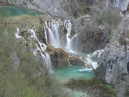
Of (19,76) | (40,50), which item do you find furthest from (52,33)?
(19,76)

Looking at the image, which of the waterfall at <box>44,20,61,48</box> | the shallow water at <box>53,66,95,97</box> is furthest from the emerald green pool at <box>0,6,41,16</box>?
the shallow water at <box>53,66,95,97</box>

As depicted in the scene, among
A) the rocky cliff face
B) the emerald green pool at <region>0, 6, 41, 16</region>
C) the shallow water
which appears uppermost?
the emerald green pool at <region>0, 6, 41, 16</region>

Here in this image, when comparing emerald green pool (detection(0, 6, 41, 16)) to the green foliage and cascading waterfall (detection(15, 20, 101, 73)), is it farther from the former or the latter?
the green foliage

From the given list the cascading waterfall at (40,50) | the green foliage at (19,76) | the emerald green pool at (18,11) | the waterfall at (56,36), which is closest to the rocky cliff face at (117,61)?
the cascading waterfall at (40,50)

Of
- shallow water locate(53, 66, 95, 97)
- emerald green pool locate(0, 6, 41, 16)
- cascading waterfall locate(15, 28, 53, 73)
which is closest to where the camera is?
shallow water locate(53, 66, 95, 97)

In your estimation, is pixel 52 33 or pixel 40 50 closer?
pixel 40 50

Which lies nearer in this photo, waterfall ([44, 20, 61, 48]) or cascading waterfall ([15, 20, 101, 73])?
cascading waterfall ([15, 20, 101, 73])

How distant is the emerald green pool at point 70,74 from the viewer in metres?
40.4

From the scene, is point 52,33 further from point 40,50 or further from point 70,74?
point 70,74

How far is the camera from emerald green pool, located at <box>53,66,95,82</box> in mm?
40403

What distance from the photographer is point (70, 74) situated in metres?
41.6

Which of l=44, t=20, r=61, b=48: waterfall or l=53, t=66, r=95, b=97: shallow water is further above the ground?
l=44, t=20, r=61, b=48: waterfall

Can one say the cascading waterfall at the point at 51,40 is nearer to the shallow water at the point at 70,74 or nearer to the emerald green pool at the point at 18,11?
the shallow water at the point at 70,74

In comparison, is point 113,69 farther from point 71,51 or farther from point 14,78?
point 14,78
